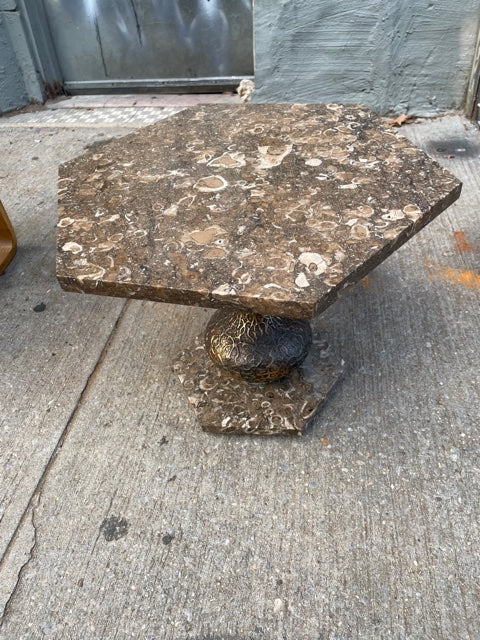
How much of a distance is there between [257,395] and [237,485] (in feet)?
1.08

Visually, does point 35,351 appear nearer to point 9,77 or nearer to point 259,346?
point 259,346

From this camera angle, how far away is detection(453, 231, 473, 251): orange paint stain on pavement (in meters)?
2.38

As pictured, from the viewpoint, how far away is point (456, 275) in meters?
2.24

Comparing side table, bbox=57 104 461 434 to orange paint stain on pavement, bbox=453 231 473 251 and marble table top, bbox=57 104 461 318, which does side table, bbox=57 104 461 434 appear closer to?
marble table top, bbox=57 104 461 318

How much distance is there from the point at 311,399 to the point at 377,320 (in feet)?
1.75

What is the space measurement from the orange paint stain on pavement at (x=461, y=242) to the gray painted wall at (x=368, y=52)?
1.36 m

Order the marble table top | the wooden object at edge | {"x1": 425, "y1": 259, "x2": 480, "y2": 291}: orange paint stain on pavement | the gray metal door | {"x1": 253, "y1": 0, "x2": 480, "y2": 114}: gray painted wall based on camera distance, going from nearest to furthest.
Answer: the marble table top, {"x1": 425, "y1": 259, "x2": 480, "y2": 291}: orange paint stain on pavement, the wooden object at edge, {"x1": 253, "y1": 0, "x2": 480, "y2": 114}: gray painted wall, the gray metal door

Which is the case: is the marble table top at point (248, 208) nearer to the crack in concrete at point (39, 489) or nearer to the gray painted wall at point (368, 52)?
the crack in concrete at point (39, 489)

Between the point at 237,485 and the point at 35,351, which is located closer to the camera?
the point at 237,485

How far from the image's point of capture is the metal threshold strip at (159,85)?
12.7ft

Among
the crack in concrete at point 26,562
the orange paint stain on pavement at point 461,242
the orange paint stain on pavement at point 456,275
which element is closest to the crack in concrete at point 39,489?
the crack in concrete at point 26,562

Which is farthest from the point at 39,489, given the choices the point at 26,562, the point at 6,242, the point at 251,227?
the point at 6,242

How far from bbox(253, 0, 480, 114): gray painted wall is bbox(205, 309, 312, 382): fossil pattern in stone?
2.26 meters


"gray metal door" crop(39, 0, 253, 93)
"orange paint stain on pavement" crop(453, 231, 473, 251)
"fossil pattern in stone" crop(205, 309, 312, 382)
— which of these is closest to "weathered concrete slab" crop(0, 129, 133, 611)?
"fossil pattern in stone" crop(205, 309, 312, 382)
